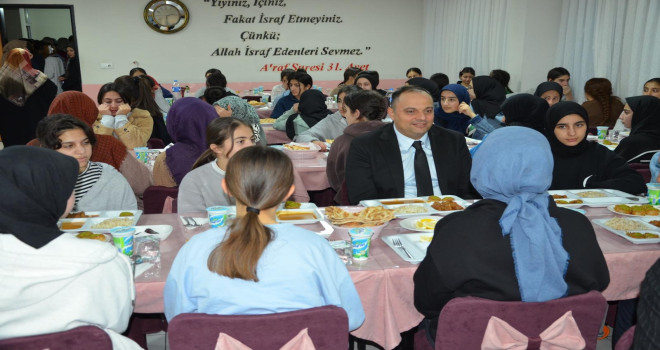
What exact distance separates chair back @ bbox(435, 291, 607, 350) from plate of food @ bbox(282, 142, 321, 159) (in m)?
2.92

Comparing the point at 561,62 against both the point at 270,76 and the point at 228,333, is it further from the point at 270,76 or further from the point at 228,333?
the point at 228,333

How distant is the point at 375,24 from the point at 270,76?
2.56m

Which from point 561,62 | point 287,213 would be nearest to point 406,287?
point 287,213

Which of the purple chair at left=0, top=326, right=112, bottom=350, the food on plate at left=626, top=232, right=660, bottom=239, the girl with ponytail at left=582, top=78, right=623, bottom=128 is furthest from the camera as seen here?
the girl with ponytail at left=582, top=78, right=623, bottom=128

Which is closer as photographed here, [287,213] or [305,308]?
[305,308]

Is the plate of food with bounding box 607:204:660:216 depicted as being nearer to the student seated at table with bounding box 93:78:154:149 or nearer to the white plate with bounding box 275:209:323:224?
the white plate with bounding box 275:209:323:224

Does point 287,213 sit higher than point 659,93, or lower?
lower

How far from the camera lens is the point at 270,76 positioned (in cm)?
1182

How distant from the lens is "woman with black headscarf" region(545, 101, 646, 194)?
11.1ft

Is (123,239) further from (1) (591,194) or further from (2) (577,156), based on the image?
(2) (577,156)

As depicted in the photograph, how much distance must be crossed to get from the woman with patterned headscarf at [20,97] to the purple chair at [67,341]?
4424mm

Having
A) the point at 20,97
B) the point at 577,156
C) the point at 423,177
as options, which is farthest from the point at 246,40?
the point at 577,156

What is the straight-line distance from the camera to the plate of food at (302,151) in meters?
4.49

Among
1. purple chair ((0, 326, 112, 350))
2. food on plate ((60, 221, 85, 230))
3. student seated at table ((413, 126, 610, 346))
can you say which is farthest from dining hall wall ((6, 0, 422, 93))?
purple chair ((0, 326, 112, 350))
